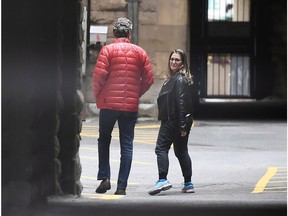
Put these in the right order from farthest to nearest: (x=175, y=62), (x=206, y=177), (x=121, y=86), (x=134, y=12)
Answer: (x=134, y=12) → (x=206, y=177) → (x=175, y=62) → (x=121, y=86)

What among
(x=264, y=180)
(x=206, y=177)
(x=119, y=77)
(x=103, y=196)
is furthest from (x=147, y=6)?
(x=103, y=196)

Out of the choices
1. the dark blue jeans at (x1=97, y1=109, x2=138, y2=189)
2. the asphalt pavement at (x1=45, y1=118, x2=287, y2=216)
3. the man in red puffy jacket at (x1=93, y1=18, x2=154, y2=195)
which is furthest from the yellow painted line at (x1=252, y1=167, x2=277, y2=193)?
the man in red puffy jacket at (x1=93, y1=18, x2=154, y2=195)

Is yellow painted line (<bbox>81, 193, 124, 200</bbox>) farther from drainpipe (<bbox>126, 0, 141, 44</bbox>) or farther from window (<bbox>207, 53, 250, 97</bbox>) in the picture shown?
window (<bbox>207, 53, 250, 97</bbox>)

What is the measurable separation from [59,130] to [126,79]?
96 centimetres

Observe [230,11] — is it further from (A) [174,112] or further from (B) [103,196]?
(B) [103,196]

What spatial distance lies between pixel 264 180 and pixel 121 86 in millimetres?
2836

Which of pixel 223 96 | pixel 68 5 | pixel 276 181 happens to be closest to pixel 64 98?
pixel 68 5

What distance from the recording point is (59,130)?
9156 mm

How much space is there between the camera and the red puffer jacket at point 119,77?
9625mm

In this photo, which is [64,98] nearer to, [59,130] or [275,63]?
[59,130]

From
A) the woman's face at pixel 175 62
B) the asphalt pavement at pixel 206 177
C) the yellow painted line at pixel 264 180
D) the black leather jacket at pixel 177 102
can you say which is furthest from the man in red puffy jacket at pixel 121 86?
the yellow painted line at pixel 264 180

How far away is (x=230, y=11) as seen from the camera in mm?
35438

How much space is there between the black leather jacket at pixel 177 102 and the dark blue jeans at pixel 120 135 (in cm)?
46

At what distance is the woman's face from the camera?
33.4 ft
